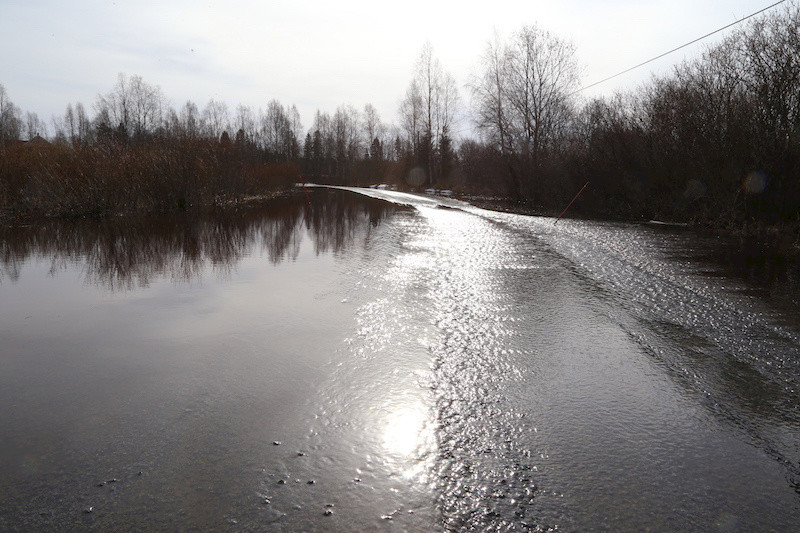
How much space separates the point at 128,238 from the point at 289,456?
43.5 ft

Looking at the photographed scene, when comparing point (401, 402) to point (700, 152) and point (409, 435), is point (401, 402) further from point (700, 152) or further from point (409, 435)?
point (700, 152)

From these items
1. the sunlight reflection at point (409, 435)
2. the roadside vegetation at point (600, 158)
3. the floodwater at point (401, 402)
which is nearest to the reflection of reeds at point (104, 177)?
the roadside vegetation at point (600, 158)

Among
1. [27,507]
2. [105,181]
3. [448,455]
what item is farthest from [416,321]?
[105,181]

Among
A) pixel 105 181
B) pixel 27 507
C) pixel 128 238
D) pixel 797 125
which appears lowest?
pixel 27 507

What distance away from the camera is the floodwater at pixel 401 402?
301cm

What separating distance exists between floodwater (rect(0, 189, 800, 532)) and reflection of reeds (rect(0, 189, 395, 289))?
968 mm

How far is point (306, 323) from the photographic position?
658 cm

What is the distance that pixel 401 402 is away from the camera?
4.32 metres

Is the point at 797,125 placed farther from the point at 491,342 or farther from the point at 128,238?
the point at 128,238

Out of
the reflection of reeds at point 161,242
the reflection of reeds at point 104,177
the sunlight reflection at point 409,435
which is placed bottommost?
the sunlight reflection at point 409,435

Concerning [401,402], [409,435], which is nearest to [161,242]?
[401,402]

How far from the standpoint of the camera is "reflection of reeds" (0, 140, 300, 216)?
20062mm

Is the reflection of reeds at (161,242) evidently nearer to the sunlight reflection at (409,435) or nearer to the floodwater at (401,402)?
the floodwater at (401,402)

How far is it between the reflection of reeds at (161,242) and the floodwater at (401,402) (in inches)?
38.1
